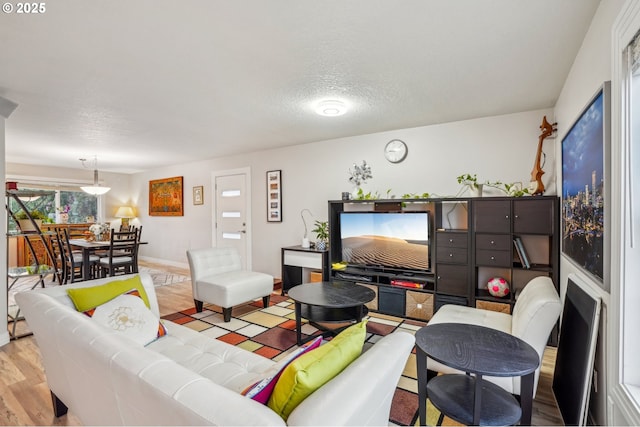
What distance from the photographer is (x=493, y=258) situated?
314 cm

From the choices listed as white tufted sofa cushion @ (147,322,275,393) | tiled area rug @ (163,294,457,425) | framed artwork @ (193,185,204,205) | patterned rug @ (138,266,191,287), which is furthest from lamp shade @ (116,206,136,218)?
white tufted sofa cushion @ (147,322,275,393)

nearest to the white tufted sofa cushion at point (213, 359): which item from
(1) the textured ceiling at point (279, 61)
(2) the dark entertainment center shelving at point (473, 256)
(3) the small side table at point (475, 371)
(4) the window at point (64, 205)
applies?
(3) the small side table at point (475, 371)

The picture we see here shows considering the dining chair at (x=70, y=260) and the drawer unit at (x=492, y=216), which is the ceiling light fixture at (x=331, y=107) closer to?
the drawer unit at (x=492, y=216)

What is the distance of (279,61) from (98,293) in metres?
1.95

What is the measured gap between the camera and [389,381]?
105 centimetres

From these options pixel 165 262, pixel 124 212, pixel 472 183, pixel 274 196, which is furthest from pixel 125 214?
pixel 472 183

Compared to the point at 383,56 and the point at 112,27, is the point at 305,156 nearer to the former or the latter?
the point at 383,56

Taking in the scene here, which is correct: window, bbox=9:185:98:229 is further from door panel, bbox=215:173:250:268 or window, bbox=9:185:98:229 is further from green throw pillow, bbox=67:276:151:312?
green throw pillow, bbox=67:276:151:312

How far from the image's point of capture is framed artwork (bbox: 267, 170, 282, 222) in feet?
17.1

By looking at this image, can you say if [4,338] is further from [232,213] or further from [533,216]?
[533,216]

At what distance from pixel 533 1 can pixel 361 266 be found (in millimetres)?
3057

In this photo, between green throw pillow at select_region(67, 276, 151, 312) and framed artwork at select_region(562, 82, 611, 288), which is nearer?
framed artwork at select_region(562, 82, 611, 288)

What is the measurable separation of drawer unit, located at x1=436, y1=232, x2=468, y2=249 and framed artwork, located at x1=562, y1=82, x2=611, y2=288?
1011 millimetres

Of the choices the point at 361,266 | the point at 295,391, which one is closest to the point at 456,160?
the point at 361,266
